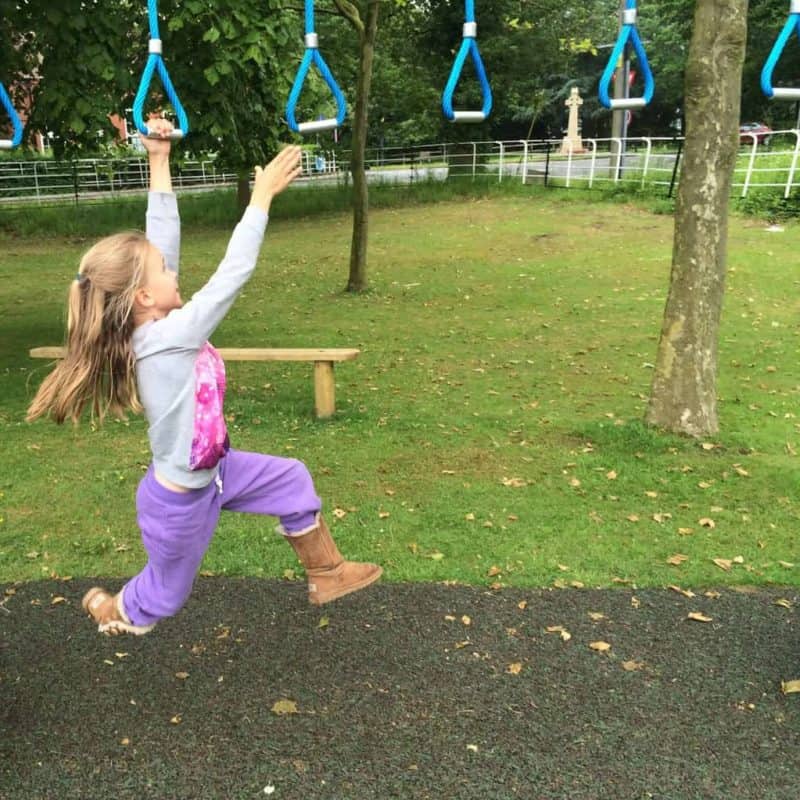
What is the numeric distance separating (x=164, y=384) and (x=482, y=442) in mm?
4026

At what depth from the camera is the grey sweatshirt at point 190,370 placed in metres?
2.36

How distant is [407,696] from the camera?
3.11 metres

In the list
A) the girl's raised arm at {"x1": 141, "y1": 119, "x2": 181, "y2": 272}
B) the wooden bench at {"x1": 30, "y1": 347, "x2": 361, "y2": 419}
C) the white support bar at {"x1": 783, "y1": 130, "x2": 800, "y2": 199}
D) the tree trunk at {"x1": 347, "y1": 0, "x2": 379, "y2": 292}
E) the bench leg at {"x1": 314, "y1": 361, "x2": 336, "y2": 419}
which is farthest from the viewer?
the white support bar at {"x1": 783, "y1": 130, "x2": 800, "y2": 199}

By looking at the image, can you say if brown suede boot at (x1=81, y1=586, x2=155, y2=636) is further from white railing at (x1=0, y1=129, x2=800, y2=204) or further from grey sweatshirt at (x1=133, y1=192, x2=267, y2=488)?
white railing at (x1=0, y1=129, x2=800, y2=204)

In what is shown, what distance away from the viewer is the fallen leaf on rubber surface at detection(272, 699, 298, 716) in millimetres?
3023

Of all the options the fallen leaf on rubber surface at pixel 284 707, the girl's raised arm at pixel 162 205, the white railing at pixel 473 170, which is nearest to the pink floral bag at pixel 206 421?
the girl's raised arm at pixel 162 205

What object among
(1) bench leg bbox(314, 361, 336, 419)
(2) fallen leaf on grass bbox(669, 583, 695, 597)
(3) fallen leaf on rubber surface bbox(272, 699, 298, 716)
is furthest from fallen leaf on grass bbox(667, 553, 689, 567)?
(1) bench leg bbox(314, 361, 336, 419)

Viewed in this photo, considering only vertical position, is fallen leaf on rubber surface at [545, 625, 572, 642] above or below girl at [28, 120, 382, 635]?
below

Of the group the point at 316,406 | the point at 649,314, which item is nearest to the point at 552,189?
the point at 649,314

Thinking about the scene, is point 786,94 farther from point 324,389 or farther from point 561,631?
point 324,389

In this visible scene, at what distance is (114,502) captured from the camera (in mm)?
5078

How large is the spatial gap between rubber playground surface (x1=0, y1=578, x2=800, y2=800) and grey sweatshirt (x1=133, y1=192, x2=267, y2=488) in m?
1.07

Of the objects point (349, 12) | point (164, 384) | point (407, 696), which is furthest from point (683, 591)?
point (349, 12)

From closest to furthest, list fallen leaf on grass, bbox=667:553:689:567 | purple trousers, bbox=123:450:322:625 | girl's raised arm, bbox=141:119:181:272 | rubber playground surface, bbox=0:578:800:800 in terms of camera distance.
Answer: purple trousers, bbox=123:450:322:625 < rubber playground surface, bbox=0:578:800:800 < girl's raised arm, bbox=141:119:181:272 < fallen leaf on grass, bbox=667:553:689:567
